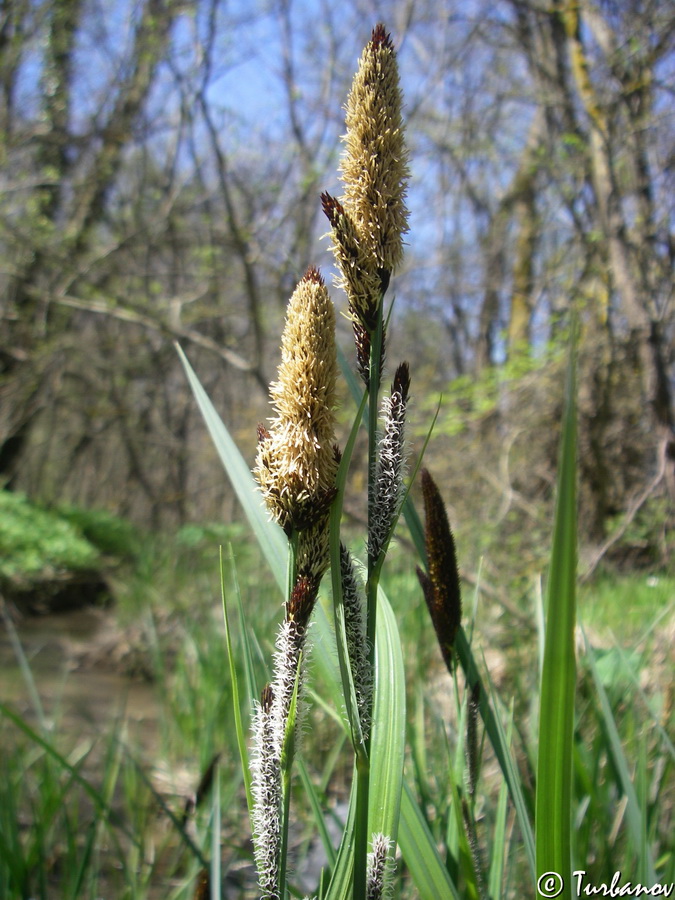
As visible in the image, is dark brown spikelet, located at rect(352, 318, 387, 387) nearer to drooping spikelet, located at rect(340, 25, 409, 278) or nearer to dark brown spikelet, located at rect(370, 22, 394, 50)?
drooping spikelet, located at rect(340, 25, 409, 278)

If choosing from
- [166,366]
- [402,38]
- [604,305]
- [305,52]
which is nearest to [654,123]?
[604,305]

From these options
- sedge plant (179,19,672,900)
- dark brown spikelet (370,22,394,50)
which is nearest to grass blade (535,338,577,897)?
sedge plant (179,19,672,900)

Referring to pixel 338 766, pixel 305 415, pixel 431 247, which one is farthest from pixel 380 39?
pixel 431 247

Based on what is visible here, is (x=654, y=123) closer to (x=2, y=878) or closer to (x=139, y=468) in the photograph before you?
(x=2, y=878)

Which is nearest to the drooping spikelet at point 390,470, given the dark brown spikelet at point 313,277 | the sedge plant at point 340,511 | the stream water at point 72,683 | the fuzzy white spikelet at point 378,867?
the sedge plant at point 340,511

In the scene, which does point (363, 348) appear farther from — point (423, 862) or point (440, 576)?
point (423, 862)

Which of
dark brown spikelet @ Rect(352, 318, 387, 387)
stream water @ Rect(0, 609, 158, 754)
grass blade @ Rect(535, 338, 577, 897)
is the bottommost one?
stream water @ Rect(0, 609, 158, 754)

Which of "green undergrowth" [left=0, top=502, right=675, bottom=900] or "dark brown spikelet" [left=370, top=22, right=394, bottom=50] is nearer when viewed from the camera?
"dark brown spikelet" [left=370, top=22, right=394, bottom=50]
